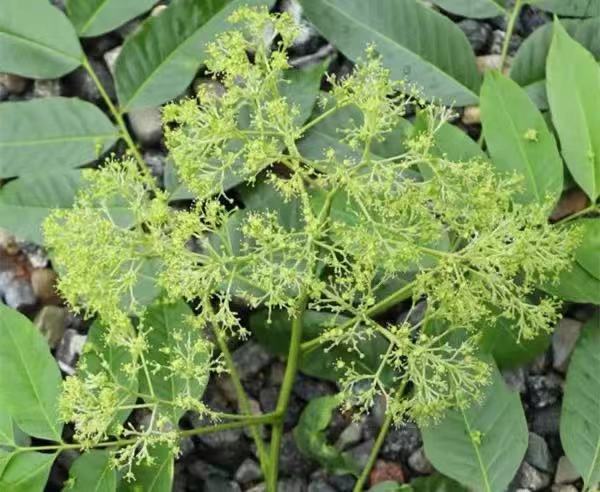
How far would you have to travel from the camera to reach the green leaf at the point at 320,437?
1389 millimetres

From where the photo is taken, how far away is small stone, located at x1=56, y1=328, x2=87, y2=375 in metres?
1.46

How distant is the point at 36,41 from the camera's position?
1468mm

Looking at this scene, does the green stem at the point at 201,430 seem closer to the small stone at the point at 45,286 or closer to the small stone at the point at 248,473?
the small stone at the point at 248,473

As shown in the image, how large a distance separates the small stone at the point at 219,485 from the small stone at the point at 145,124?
499mm

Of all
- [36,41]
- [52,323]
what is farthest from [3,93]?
[52,323]

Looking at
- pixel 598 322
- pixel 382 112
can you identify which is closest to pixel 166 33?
pixel 382 112

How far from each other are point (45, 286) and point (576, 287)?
0.74m

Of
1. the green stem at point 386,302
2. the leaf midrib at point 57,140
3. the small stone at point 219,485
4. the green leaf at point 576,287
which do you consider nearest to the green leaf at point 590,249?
the green leaf at point 576,287

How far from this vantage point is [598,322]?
1381 millimetres

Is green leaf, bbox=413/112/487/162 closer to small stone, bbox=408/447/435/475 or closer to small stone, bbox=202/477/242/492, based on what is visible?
small stone, bbox=408/447/435/475

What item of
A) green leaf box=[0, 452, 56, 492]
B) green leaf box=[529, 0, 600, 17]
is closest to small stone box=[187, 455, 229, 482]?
green leaf box=[0, 452, 56, 492]

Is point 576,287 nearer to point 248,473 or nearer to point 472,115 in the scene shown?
point 472,115

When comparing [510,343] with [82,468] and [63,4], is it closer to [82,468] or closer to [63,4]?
[82,468]

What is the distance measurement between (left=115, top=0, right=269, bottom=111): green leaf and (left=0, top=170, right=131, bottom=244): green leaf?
0.15 m
